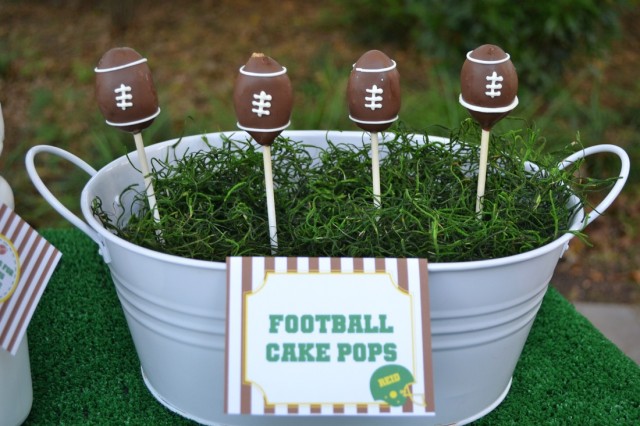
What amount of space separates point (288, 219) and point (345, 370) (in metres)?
0.30

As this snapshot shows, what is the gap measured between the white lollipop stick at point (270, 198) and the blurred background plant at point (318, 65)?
4.51 ft

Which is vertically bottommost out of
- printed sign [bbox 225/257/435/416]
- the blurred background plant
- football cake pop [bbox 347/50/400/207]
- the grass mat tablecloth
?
the blurred background plant

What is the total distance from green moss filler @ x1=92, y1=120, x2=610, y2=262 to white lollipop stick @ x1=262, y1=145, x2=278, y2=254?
18mm

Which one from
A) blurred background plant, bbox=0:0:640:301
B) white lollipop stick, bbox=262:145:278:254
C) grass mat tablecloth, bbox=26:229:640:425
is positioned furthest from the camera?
blurred background plant, bbox=0:0:640:301

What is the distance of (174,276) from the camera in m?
1.01

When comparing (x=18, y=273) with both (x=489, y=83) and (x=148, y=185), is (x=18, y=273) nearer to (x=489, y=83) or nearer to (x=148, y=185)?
(x=148, y=185)

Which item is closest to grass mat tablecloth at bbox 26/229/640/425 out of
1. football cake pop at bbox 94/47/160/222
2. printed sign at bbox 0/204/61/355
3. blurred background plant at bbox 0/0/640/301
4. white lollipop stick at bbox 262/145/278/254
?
printed sign at bbox 0/204/61/355

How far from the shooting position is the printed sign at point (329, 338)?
954 mm

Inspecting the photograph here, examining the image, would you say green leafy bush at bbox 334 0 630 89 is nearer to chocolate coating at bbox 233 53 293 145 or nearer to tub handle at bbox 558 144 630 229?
tub handle at bbox 558 144 630 229

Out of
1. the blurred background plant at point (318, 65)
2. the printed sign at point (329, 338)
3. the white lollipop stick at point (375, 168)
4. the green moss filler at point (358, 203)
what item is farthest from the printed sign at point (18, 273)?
the blurred background plant at point (318, 65)

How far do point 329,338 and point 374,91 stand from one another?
0.36 m

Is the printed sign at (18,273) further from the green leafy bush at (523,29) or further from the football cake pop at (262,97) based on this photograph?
the green leafy bush at (523,29)

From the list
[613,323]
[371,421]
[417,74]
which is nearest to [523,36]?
[417,74]

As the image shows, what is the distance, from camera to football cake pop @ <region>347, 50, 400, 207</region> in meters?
1.04
